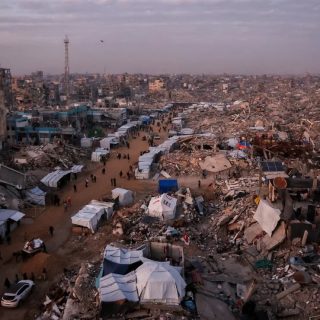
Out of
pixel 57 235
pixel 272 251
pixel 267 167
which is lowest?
pixel 57 235

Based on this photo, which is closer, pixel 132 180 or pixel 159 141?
pixel 132 180

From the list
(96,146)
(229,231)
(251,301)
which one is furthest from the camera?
(96,146)

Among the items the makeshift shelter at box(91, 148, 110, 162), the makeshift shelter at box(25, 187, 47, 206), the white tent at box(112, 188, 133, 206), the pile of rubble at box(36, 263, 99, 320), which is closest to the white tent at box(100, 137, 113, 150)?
the makeshift shelter at box(91, 148, 110, 162)

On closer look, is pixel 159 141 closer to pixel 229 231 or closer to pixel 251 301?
pixel 229 231

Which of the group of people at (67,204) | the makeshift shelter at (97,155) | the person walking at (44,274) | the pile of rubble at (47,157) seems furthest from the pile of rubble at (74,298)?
the makeshift shelter at (97,155)

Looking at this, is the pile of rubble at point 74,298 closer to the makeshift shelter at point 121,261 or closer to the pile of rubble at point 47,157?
Result: the makeshift shelter at point 121,261

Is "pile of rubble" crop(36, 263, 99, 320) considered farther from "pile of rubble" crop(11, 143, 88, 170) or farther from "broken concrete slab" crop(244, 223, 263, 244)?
"pile of rubble" crop(11, 143, 88, 170)

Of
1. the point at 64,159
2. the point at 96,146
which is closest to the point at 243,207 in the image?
the point at 64,159
